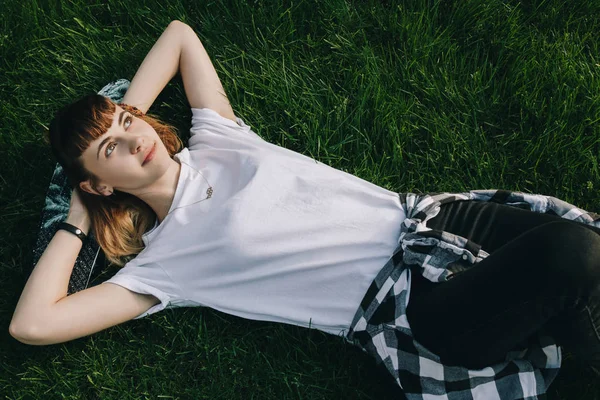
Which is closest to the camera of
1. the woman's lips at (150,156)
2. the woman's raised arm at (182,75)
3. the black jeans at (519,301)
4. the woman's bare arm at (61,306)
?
the black jeans at (519,301)

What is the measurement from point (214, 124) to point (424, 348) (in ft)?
5.61

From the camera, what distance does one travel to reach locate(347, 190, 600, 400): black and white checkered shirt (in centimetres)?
271

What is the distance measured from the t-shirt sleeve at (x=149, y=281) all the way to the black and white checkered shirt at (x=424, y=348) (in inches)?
39.8

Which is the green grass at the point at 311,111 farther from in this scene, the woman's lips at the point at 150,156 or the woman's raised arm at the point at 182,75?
the woman's lips at the point at 150,156

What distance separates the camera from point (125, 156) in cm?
295

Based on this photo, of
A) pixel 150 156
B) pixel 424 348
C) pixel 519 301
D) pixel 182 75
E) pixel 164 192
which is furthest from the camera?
pixel 182 75

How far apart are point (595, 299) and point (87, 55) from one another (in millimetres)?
3431

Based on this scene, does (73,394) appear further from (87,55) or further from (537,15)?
(537,15)

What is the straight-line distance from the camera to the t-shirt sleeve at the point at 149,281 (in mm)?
2998

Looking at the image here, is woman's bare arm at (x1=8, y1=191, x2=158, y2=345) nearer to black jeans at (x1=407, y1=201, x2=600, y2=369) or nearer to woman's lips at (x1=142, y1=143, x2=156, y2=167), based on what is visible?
woman's lips at (x1=142, y1=143, x2=156, y2=167)

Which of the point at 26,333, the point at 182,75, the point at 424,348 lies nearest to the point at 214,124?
the point at 182,75

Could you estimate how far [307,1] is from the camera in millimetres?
3875

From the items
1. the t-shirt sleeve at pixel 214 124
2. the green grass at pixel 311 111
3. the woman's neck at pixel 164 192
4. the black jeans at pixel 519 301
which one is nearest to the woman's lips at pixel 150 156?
the woman's neck at pixel 164 192

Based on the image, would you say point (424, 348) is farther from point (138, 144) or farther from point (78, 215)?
point (78, 215)
